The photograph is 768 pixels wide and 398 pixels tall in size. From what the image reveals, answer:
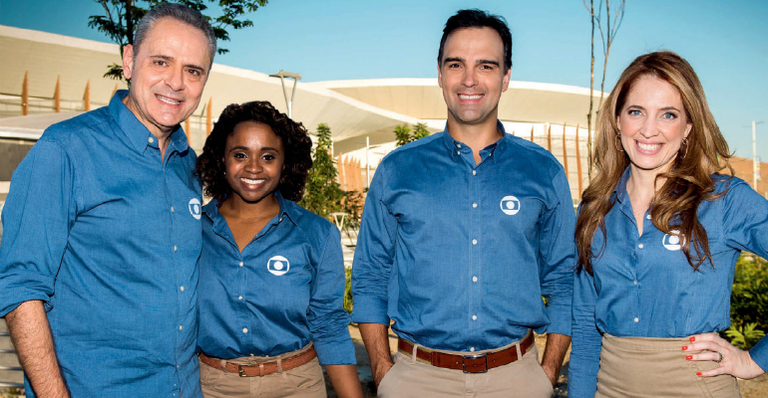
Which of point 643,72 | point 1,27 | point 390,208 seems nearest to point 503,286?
point 390,208

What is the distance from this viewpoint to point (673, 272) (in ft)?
7.68

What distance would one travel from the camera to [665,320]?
7.64ft

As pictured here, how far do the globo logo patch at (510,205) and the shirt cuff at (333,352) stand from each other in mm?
1021

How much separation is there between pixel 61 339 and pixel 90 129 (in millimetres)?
769

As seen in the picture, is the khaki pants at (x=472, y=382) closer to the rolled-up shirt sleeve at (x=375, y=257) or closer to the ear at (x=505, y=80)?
the rolled-up shirt sleeve at (x=375, y=257)

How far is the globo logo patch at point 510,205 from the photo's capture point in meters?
2.71

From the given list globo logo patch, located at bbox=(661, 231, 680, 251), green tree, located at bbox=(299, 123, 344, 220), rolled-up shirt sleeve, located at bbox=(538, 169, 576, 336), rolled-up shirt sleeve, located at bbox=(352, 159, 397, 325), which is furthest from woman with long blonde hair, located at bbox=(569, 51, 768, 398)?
green tree, located at bbox=(299, 123, 344, 220)

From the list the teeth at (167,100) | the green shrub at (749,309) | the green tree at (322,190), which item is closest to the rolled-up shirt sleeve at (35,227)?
the teeth at (167,100)

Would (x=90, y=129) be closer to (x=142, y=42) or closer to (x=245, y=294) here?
(x=142, y=42)

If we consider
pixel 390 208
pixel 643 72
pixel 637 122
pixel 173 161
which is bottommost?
pixel 390 208

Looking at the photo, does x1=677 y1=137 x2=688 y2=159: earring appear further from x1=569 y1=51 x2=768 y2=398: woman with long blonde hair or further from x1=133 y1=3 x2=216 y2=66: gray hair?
x1=133 y1=3 x2=216 y2=66: gray hair

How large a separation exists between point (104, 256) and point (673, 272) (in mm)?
2169

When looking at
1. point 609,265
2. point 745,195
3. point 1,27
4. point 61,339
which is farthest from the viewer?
point 1,27

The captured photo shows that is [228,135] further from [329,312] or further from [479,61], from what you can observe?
[479,61]
